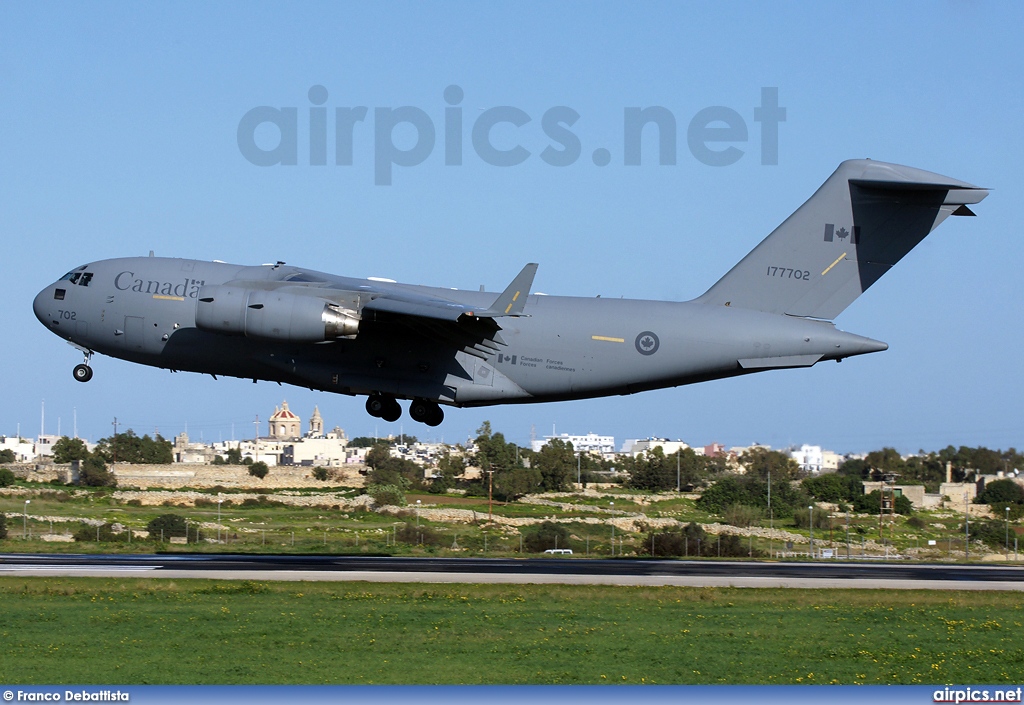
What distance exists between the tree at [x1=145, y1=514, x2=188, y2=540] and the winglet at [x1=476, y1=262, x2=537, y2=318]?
73.9 feet

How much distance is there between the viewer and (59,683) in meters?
12.0

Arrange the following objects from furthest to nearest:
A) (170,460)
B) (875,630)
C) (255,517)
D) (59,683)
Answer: (170,460), (255,517), (875,630), (59,683)

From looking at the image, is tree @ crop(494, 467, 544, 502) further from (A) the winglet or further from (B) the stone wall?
(A) the winglet

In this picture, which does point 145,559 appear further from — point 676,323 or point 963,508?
point 963,508

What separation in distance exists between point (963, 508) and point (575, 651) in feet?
179

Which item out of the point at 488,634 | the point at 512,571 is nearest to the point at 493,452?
the point at 512,571

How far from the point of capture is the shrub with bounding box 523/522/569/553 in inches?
1459

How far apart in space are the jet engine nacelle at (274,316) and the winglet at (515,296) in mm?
2606

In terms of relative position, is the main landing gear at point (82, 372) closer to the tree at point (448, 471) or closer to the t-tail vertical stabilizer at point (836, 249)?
the t-tail vertical stabilizer at point (836, 249)

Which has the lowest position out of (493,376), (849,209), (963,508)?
(963,508)

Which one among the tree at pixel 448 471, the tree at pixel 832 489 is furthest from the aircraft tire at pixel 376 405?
the tree at pixel 832 489

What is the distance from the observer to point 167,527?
127 feet

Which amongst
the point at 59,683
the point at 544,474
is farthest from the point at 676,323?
the point at 544,474

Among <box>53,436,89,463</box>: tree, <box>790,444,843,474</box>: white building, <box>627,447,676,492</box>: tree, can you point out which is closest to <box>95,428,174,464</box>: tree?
<box>53,436,89,463</box>: tree
